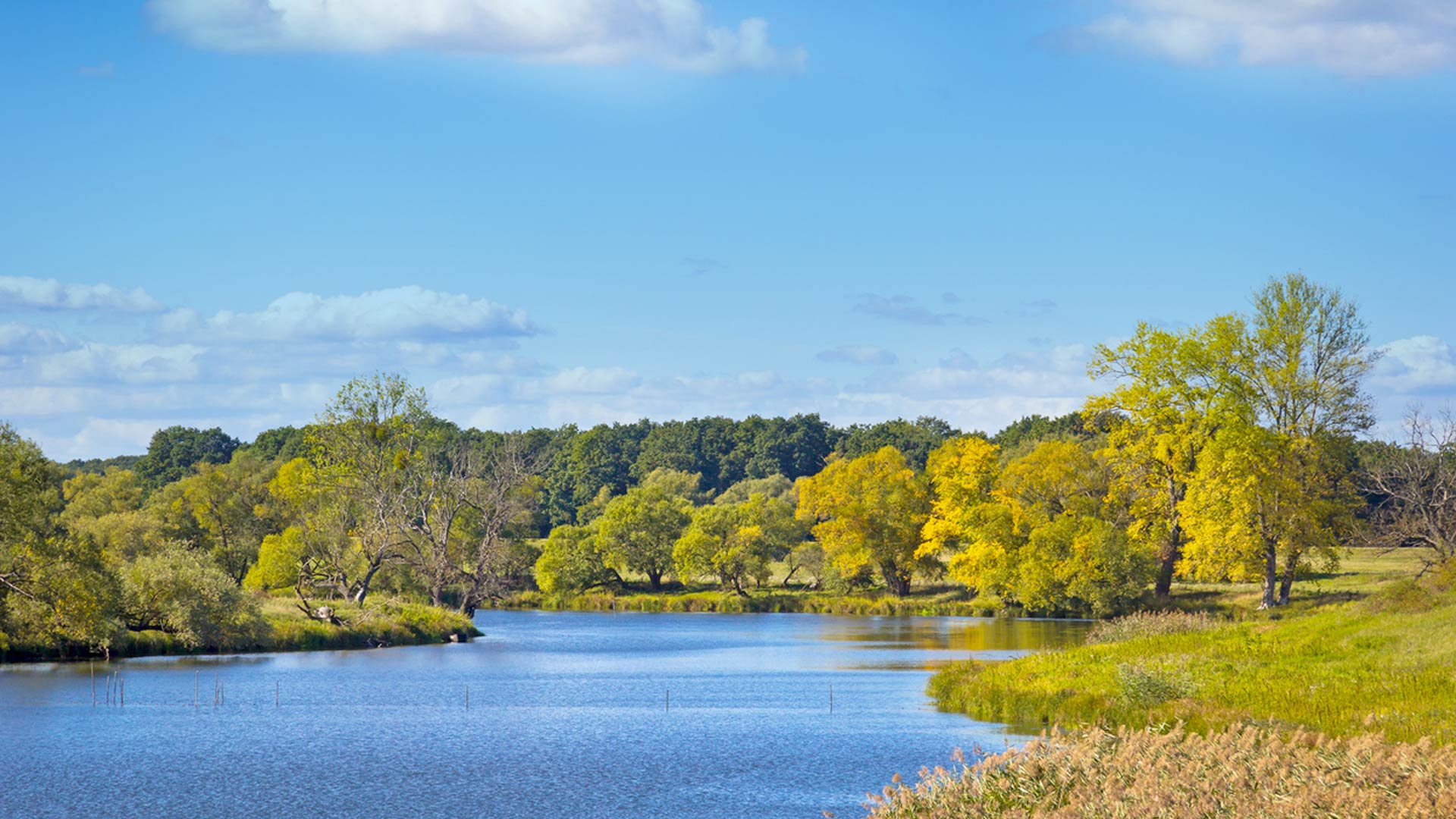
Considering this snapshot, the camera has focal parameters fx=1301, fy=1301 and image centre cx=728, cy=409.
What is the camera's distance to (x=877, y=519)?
102562mm

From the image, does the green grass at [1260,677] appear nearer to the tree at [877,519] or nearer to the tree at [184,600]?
the tree at [184,600]

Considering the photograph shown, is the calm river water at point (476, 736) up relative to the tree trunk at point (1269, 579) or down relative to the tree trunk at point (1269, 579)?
down

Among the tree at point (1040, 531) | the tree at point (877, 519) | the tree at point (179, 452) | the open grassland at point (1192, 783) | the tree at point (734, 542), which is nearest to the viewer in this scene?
the open grassland at point (1192, 783)

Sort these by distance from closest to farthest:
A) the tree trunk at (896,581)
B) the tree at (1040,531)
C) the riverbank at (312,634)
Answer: the riverbank at (312,634) → the tree at (1040,531) → the tree trunk at (896,581)

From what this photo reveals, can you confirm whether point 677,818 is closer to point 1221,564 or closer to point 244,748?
point 244,748

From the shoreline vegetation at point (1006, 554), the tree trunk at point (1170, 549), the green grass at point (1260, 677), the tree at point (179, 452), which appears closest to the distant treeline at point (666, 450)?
the tree at point (179, 452)

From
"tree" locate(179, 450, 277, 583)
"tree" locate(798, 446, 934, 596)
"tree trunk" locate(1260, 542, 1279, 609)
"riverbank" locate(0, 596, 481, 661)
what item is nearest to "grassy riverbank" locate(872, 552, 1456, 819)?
"tree trunk" locate(1260, 542, 1279, 609)

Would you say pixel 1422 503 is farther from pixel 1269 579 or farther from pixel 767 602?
pixel 767 602

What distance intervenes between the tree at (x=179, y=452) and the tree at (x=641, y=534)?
267 feet

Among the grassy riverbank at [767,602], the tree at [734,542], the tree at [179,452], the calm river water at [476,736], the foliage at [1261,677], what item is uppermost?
the tree at [179,452]

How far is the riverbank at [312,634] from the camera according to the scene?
5409 cm

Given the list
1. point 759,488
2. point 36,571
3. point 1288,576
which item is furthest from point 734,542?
point 36,571

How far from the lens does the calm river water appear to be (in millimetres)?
25797

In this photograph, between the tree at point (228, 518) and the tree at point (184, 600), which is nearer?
the tree at point (184, 600)
